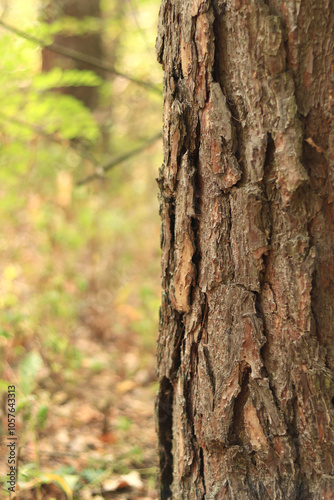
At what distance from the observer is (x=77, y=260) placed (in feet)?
16.8

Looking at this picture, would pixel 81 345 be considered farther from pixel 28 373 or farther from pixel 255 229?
pixel 255 229

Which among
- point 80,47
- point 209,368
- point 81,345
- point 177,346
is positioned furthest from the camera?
point 80,47

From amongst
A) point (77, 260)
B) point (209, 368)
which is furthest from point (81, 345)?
point (209, 368)

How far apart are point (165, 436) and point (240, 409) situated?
18.0 inches

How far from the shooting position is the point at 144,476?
7.39 ft

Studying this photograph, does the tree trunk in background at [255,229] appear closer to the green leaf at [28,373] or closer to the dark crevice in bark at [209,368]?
the dark crevice in bark at [209,368]

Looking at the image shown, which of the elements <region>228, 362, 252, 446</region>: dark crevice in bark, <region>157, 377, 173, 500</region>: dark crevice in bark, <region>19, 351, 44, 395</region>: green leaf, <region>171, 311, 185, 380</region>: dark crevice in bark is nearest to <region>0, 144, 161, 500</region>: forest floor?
<region>19, 351, 44, 395</region>: green leaf

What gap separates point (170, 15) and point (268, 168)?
56 centimetres

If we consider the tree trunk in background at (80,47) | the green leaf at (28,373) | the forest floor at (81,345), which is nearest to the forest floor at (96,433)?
the forest floor at (81,345)

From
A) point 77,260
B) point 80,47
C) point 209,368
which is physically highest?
point 80,47

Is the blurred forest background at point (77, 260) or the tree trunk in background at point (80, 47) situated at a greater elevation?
the tree trunk in background at point (80, 47)

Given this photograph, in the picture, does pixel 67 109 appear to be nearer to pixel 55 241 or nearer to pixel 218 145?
pixel 55 241

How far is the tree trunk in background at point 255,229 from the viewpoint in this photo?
3.75 feet

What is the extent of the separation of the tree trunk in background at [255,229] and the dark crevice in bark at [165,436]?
0.20m
